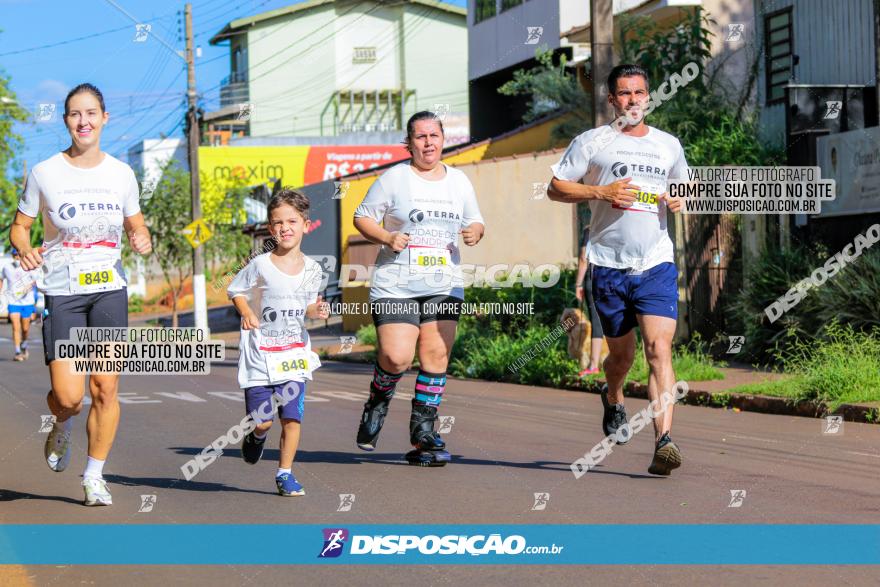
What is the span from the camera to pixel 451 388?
1628 cm

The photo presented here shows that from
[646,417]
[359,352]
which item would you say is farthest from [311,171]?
[646,417]

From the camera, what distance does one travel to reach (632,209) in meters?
7.92

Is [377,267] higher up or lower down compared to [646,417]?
higher up

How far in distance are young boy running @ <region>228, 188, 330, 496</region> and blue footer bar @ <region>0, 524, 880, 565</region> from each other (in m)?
1.11

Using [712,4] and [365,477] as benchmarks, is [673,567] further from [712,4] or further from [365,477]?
[712,4]

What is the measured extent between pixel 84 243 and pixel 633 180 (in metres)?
3.19

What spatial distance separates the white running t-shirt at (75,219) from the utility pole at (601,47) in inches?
374

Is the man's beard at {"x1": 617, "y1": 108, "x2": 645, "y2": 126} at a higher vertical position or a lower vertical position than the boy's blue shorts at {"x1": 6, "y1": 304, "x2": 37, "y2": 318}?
higher

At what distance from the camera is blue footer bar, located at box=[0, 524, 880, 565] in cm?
562

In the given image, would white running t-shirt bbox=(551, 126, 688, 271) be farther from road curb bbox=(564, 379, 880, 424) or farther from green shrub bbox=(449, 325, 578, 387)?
green shrub bbox=(449, 325, 578, 387)

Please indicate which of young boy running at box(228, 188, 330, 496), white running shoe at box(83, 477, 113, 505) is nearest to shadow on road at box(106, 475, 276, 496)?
young boy running at box(228, 188, 330, 496)

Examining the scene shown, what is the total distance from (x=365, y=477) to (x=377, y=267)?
1.38 metres

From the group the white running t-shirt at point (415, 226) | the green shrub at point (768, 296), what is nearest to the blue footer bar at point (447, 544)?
the white running t-shirt at point (415, 226)

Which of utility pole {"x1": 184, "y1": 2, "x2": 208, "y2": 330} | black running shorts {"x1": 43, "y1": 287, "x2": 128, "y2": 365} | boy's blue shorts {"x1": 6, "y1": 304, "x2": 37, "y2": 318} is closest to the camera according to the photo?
black running shorts {"x1": 43, "y1": 287, "x2": 128, "y2": 365}
